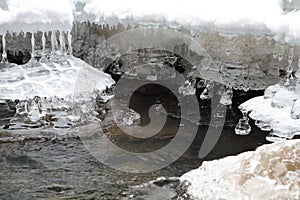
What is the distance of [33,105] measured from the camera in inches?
254

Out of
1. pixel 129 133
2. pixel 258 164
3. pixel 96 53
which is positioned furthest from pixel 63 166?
pixel 96 53

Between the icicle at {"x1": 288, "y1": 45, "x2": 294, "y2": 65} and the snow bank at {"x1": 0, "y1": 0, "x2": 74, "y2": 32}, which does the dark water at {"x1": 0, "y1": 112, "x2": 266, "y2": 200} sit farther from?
the snow bank at {"x1": 0, "y1": 0, "x2": 74, "y2": 32}

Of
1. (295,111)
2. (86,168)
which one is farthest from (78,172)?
(295,111)

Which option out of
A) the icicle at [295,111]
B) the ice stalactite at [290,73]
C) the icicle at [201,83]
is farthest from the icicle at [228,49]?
the icicle at [295,111]

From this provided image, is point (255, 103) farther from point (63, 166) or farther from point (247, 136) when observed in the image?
point (63, 166)

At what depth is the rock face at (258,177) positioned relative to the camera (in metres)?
3.91

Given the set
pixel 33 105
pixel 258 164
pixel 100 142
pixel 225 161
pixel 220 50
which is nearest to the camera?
pixel 258 164

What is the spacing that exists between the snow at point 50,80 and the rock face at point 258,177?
291 cm

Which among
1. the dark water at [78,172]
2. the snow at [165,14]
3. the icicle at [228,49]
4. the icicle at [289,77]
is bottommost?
the dark water at [78,172]

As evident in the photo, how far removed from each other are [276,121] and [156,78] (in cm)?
261

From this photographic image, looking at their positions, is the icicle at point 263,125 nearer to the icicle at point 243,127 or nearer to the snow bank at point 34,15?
the icicle at point 243,127

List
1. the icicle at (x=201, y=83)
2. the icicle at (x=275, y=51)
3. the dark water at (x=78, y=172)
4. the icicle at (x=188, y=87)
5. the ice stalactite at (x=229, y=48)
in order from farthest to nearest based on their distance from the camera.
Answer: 1. the icicle at (x=201, y=83)
2. the icicle at (x=188, y=87)
3. the ice stalactite at (x=229, y=48)
4. the icicle at (x=275, y=51)
5. the dark water at (x=78, y=172)

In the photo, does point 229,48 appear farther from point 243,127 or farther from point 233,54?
point 243,127

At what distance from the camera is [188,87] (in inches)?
297
